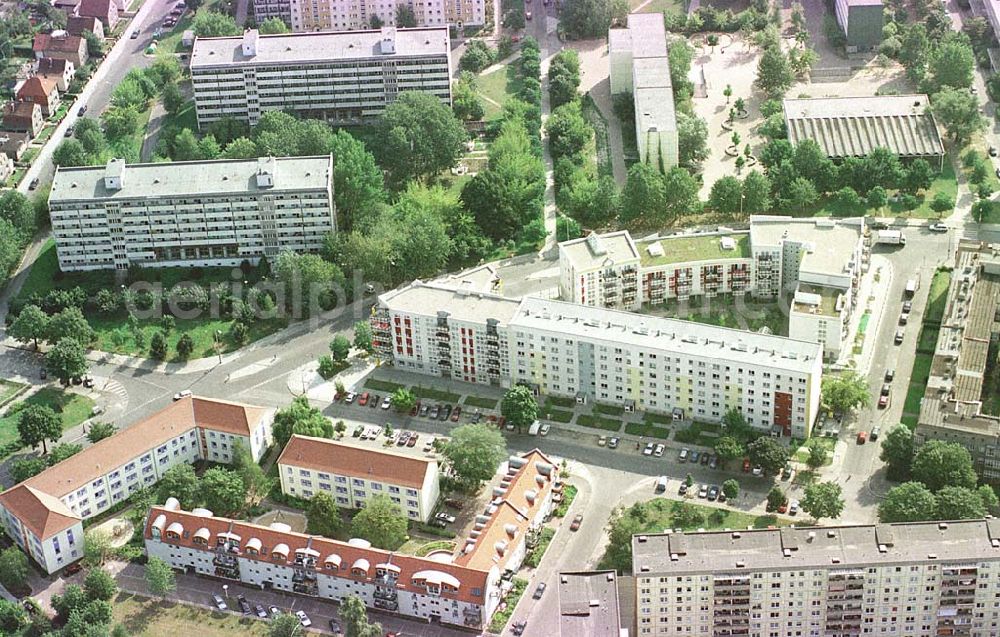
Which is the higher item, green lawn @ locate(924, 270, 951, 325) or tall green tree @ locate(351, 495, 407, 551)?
green lawn @ locate(924, 270, 951, 325)

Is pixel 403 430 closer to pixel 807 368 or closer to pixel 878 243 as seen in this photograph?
pixel 807 368

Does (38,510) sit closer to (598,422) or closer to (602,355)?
(598,422)

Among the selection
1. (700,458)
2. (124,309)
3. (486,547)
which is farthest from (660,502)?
(124,309)

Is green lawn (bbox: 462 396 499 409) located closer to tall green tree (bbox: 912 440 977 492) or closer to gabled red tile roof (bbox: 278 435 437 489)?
gabled red tile roof (bbox: 278 435 437 489)

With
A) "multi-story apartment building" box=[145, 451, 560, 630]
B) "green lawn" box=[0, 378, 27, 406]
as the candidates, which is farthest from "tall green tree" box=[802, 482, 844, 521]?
"green lawn" box=[0, 378, 27, 406]

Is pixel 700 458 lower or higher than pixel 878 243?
lower
